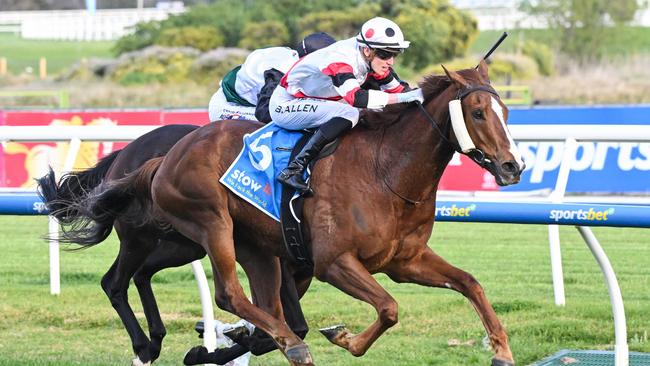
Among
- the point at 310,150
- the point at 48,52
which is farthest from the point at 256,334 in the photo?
the point at 48,52

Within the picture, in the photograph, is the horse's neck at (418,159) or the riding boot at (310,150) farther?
the riding boot at (310,150)

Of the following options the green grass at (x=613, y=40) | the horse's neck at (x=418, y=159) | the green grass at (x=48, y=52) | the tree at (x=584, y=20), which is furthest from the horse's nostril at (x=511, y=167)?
the green grass at (x=48, y=52)

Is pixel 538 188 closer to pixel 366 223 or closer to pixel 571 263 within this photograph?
pixel 571 263

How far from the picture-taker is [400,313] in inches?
278

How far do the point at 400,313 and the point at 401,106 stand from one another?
95.1 inches

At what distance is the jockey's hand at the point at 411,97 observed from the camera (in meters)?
4.87

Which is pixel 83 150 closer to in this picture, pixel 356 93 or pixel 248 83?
pixel 248 83

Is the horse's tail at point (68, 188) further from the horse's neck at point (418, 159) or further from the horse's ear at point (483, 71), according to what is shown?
the horse's ear at point (483, 71)

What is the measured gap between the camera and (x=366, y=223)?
4.73 meters

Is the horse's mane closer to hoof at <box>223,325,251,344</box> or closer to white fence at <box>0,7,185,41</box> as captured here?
hoof at <box>223,325,251,344</box>

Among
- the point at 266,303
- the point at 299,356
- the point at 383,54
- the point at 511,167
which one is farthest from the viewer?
the point at 266,303

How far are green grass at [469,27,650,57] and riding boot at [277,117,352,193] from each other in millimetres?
31089

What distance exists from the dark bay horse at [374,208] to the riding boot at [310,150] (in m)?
0.06

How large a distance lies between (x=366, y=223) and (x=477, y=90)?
0.73 metres
